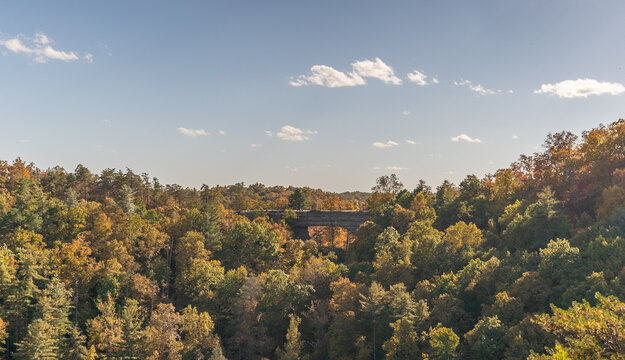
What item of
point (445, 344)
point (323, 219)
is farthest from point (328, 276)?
point (323, 219)

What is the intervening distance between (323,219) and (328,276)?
32685 millimetres

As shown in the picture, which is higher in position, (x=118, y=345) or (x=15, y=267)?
(x=15, y=267)

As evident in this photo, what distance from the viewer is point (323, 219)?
297 feet

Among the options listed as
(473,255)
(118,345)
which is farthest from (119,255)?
(473,255)

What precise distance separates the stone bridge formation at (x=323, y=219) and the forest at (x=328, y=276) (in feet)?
35.9

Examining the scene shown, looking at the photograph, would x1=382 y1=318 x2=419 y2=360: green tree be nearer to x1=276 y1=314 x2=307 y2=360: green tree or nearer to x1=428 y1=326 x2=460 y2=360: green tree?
x1=428 y1=326 x2=460 y2=360: green tree

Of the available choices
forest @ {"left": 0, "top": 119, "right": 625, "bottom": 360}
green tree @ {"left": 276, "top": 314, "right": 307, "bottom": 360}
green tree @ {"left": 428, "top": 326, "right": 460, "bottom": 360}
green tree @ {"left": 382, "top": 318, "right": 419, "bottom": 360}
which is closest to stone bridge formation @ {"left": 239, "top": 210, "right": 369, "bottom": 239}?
forest @ {"left": 0, "top": 119, "right": 625, "bottom": 360}

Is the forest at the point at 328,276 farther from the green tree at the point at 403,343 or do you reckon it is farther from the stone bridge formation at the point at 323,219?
the stone bridge formation at the point at 323,219

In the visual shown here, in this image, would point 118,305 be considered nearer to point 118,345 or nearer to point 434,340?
point 118,345

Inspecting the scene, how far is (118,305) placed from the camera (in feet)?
176

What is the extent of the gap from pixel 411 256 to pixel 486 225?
21.0 m

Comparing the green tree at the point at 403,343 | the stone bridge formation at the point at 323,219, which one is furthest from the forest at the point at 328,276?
the stone bridge formation at the point at 323,219

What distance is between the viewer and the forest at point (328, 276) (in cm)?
4088

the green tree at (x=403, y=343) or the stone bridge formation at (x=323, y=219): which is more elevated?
the stone bridge formation at (x=323, y=219)
